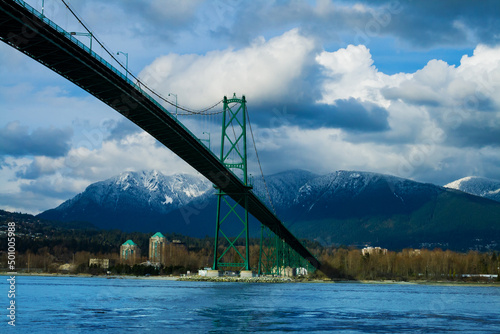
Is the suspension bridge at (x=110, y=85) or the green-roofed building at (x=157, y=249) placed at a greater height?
the suspension bridge at (x=110, y=85)

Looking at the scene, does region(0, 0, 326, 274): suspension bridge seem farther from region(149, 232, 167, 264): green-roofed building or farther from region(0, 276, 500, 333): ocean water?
region(149, 232, 167, 264): green-roofed building

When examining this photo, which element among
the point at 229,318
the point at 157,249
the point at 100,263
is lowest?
the point at 229,318

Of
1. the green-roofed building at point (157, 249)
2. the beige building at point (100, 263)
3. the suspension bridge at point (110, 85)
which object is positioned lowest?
the beige building at point (100, 263)

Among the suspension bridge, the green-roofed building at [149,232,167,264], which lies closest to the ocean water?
the suspension bridge

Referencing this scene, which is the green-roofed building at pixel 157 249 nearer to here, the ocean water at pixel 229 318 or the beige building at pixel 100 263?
Result: the beige building at pixel 100 263

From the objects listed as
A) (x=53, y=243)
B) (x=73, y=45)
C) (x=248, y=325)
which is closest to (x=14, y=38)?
(x=73, y=45)

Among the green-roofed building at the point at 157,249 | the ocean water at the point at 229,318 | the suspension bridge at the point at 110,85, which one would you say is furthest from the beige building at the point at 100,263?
the ocean water at the point at 229,318

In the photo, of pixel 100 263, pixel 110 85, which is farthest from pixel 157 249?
pixel 110 85

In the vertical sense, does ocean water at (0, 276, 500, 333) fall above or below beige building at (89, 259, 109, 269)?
below

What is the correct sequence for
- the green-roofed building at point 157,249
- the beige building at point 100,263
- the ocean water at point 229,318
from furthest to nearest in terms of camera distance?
the green-roofed building at point 157,249
the beige building at point 100,263
the ocean water at point 229,318

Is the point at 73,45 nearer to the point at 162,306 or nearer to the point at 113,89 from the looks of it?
the point at 113,89

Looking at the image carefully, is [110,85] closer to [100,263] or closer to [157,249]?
[100,263]
